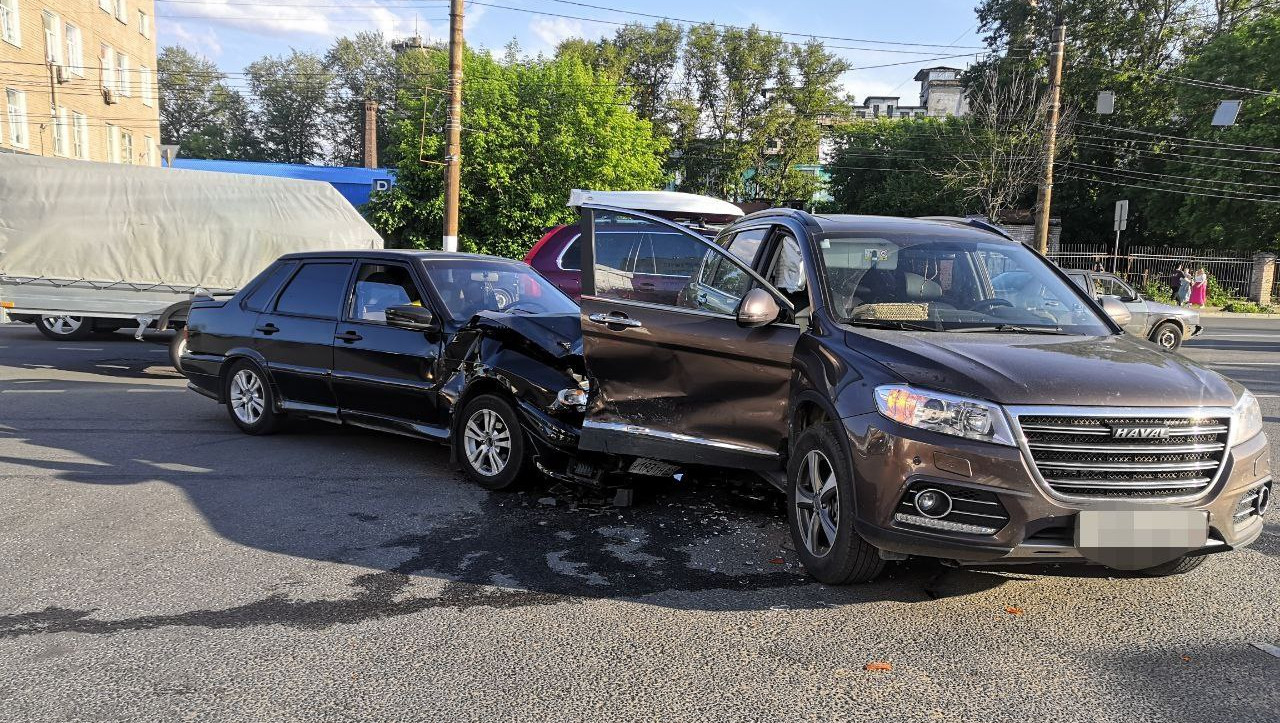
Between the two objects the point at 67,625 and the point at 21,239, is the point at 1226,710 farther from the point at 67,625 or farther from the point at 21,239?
the point at 21,239

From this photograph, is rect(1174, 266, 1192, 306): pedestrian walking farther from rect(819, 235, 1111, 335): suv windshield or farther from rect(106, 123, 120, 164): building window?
rect(106, 123, 120, 164): building window

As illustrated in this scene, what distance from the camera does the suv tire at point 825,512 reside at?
391 cm

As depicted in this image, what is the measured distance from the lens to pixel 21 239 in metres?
12.4

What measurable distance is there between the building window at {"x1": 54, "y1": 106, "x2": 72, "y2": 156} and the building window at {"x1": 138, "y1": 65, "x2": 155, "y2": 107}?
845 cm

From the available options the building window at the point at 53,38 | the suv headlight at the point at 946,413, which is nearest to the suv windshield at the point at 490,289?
the suv headlight at the point at 946,413

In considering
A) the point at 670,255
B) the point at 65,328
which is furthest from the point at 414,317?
the point at 65,328

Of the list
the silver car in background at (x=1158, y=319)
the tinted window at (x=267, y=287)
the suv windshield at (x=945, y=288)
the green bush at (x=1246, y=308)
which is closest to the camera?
the suv windshield at (x=945, y=288)

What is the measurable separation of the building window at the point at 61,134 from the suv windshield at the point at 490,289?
32.9 meters

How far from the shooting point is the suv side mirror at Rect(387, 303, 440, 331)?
6.46 m

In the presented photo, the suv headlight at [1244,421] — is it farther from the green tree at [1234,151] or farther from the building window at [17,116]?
the green tree at [1234,151]

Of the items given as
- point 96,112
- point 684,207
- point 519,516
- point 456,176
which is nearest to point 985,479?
point 519,516

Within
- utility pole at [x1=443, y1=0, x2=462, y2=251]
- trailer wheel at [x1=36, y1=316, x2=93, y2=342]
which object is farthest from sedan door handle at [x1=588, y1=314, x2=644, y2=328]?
trailer wheel at [x1=36, y1=316, x2=93, y2=342]

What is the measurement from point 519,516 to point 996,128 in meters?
38.1

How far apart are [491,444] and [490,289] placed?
1.61 meters
